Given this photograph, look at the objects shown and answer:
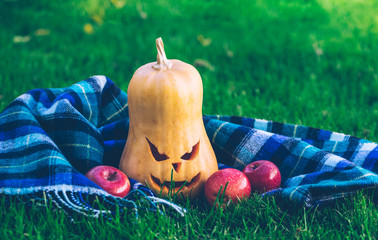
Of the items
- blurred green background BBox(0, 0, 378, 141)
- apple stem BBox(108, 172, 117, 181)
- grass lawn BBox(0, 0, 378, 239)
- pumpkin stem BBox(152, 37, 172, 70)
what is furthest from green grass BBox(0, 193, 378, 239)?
blurred green background BBox(0, 0, 378, 141)

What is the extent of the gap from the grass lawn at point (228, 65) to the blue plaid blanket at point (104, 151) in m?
0.09

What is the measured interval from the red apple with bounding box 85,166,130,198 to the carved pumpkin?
11 centimetres

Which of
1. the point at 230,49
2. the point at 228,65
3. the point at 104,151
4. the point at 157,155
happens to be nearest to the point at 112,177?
the point at 157,155

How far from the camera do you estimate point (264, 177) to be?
2330 mm

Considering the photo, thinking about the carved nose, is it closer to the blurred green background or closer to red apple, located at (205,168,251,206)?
red apple, located at (205,168,251,206)

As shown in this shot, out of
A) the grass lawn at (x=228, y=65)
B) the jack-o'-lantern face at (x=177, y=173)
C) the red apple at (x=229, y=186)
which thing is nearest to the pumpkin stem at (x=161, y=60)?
the jack-o'-lantern face at (x=177, y=173)

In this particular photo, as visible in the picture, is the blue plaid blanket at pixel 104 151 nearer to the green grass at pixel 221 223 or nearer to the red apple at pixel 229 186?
the green grass at pixel 221 223

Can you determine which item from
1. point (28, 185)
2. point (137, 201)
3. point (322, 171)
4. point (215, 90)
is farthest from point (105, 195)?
point (215, 90)

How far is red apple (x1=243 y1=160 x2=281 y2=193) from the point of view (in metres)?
2.33

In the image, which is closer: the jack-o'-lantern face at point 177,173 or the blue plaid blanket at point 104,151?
the blue plaid blanket at point 104,151

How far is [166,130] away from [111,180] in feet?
1.25

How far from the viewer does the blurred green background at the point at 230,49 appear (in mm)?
3951

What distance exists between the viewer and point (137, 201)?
2104mm

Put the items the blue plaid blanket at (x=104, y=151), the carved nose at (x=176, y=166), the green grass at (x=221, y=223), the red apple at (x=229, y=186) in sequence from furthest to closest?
the carved nose at (x=176, y=166)
the red apple at (x=229, y=186)
the blue plaid blanket at (x=104, y=151)
the green grass at (x=221, y=223)
